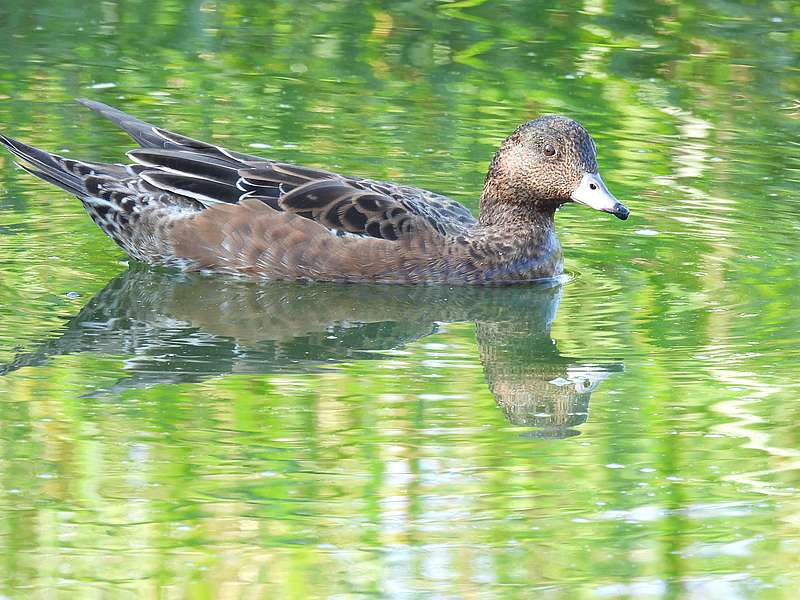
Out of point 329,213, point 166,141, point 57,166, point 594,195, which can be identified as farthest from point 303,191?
point 594,195

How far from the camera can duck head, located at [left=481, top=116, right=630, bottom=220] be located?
9961 millimetres

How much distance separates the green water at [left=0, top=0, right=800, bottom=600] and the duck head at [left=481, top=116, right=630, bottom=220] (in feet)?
1.66

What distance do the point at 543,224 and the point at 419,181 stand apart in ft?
4.81

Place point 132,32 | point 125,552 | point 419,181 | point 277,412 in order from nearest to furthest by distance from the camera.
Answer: point 125,552, point 277,412, point 419,181, point 132,32

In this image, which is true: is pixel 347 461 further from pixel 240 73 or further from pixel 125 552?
pixel 240 73

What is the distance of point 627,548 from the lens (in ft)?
20.8

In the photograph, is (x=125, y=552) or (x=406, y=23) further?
(x=406, y=23)

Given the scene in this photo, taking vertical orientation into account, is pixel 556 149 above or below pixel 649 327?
above

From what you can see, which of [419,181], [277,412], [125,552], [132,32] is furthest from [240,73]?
[125,552]

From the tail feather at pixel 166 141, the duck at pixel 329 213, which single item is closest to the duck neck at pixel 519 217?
the duck at pixel 329 213

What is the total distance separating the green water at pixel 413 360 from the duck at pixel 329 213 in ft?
0.58

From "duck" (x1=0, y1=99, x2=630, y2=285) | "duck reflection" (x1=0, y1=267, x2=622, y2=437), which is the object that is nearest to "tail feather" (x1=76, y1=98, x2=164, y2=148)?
"duck" (x1=0, y1=99, x2=630, y2=285)

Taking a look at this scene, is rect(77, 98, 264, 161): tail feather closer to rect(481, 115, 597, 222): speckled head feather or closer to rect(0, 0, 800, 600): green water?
rect(0, 0, 800, 600): green water

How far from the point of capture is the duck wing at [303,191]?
9953 mm
